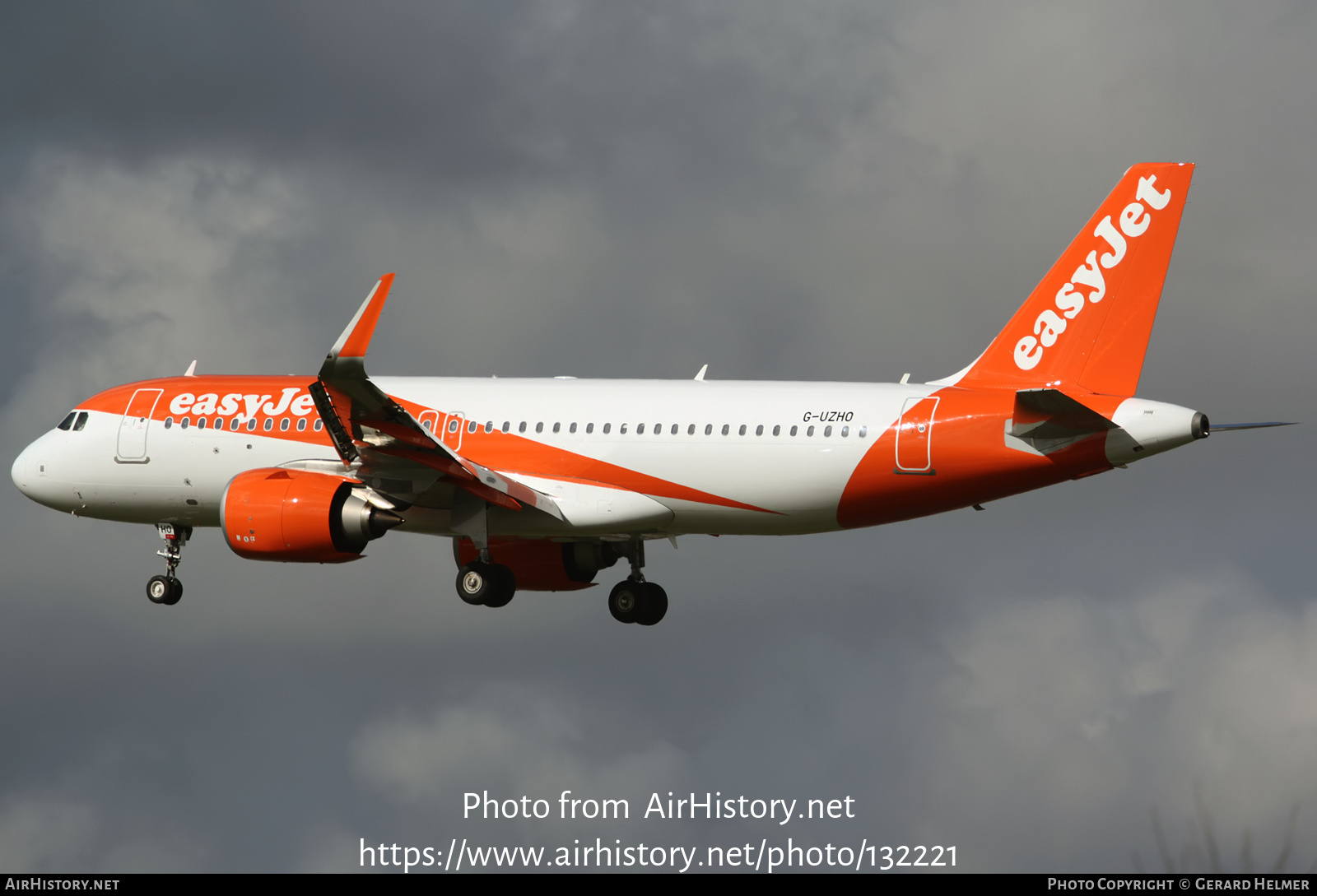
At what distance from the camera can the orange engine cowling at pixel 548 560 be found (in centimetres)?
4084

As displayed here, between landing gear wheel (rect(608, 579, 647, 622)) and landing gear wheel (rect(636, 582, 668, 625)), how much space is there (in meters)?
0.06

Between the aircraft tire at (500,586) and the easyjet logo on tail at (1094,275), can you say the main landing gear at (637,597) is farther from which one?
the easyjet logo on tail at (1094,275)

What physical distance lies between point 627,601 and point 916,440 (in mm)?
9763

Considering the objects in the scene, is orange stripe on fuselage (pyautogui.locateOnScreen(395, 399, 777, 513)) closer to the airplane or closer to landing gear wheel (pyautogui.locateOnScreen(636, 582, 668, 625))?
the airplane

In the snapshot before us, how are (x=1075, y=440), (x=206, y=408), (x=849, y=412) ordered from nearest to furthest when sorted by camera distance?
(x=1075, y=440)
(x=849, y=412)
(x=206, y=408)

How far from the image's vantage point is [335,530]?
34938mm

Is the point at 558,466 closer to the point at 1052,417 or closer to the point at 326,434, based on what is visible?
the point at 326,434

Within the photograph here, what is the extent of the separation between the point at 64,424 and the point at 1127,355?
80.6 feet

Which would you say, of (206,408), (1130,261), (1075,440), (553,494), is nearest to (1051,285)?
(1130,261)

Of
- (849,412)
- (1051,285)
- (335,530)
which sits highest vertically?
(1051,285)

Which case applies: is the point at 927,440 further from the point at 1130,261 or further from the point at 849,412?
the point at 1130,261

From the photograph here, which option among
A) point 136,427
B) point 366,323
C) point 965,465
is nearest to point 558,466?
point 366,323

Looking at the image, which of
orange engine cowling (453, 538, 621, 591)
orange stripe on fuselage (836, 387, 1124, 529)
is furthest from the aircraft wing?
orange stripe on fuselage (836, 387, 1124, 529)

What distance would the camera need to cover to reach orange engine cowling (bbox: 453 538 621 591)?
40.8 metres
